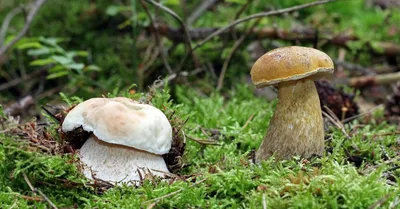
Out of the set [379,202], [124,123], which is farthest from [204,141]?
[379,202]

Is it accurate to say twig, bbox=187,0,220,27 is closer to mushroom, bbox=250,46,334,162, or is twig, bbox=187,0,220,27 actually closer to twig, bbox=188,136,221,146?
twig, bbox=188,136,221,146

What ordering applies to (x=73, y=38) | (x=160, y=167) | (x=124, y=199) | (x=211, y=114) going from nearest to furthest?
(x=124, y=199) < (x=160, y=167) < (x=211, y=114) < (x=73, y=38)

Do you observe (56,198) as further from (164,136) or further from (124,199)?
(164,136)

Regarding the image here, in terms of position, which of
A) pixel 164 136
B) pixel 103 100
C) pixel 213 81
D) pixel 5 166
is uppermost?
pixel 103 100

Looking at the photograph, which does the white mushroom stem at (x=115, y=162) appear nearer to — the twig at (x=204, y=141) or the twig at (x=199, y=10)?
the twig at (x=204, y=141)

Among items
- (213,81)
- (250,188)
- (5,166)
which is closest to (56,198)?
(5,166)

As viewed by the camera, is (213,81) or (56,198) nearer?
(56,198)

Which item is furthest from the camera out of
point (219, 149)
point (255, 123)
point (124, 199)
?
point (255, 123)

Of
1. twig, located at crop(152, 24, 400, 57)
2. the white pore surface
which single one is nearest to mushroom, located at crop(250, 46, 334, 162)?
the white pore surface
